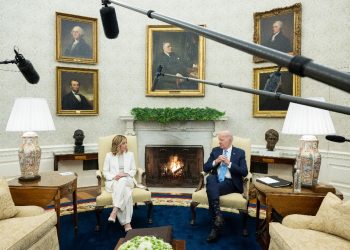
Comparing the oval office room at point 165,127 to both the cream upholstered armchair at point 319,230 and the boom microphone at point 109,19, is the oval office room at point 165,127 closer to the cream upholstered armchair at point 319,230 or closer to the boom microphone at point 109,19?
the cream upholstered armchair at point 319,230

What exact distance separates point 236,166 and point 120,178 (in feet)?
5.15

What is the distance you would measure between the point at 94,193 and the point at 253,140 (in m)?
3.32

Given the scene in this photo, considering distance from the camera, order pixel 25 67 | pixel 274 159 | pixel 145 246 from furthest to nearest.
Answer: pixel 274 159, pixel 25 67, pixel 145 246

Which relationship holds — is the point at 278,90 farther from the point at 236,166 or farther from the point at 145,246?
the point at 145,246

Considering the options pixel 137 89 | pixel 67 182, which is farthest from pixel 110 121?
pixel 67 182

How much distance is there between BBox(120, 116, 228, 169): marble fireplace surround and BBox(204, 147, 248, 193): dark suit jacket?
5.66ft

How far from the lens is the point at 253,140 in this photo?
5996 mm

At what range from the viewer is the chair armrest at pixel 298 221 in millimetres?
2652

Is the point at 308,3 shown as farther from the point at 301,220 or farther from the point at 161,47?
the point at 301,220

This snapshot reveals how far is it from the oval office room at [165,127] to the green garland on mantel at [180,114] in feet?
0.07

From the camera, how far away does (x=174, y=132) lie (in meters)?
6.11

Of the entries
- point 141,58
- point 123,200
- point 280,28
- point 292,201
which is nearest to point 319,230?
point 292,201

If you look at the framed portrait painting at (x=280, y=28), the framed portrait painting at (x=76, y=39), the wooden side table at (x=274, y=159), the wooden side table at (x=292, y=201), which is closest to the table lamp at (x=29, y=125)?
the framed portrait painting at (x=76, y=39)

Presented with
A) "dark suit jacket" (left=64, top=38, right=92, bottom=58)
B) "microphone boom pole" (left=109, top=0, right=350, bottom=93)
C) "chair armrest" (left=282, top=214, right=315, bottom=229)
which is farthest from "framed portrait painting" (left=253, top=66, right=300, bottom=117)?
"microphone boom pole" (left=109, top=0, right=350, bottom=93)
